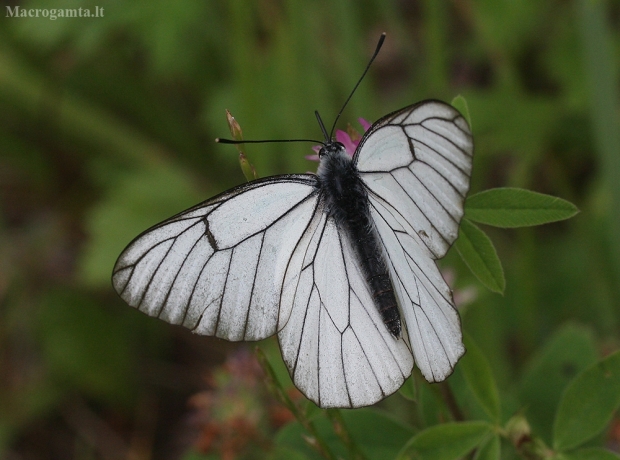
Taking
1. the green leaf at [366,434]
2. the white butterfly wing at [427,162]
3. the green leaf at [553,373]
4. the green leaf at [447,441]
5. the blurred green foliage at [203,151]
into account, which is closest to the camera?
the white butterfly wing at [427,162]

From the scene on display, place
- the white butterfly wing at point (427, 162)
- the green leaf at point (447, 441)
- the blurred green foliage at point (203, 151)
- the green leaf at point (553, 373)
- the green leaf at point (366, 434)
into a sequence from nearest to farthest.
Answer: the white butterfly wing at point (427, 162) → the green leaf at point (447, 441) → the green leaf at point (366, 434) → the green leaf at point (553, 373) → the blurred green foliage at point (203, 151)

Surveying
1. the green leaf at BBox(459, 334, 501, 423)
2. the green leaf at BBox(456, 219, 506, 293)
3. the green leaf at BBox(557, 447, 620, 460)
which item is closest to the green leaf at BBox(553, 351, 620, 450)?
the green leaf at BBox(557, 447, 620, 460)

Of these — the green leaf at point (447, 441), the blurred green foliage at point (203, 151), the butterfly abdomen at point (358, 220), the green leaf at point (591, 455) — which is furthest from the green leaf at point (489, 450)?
the blurred green foliage at point (203, 151)

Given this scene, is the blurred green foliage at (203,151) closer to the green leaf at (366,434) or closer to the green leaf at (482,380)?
the green leaf at (366,434)

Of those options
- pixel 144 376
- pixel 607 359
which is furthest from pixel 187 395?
pixel 607 359

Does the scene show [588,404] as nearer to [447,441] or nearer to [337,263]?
[447,441]

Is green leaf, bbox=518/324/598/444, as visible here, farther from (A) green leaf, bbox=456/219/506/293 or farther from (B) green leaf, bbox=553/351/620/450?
(A) green leaf, bbox=456/219/506/293

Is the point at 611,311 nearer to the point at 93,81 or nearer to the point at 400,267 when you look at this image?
the point at 400,267
